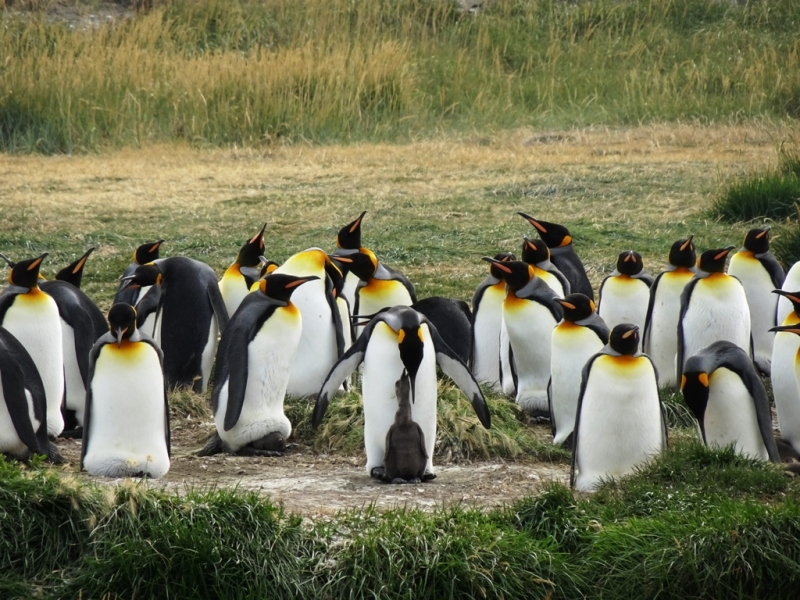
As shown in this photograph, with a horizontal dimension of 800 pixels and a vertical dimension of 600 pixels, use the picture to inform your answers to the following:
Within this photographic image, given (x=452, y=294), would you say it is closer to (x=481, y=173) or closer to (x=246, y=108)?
(x=481, y=173)

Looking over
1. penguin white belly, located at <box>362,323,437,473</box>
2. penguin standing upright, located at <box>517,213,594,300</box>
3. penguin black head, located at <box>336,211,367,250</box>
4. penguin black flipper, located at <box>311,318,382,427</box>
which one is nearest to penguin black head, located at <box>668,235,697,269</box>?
penguin standing upright, located at <box>517,213,594,300</box>

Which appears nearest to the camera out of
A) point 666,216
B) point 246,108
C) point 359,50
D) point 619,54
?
point 666,216

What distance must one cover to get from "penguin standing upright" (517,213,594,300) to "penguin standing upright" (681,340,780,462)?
215 centimetres

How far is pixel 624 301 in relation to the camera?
6852 mm

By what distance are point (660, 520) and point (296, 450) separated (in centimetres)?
204

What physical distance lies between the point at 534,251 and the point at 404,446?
2.19 meters

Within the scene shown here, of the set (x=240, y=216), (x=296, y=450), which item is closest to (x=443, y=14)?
(x=240, y=216)

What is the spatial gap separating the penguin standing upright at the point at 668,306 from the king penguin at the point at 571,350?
1169 mm

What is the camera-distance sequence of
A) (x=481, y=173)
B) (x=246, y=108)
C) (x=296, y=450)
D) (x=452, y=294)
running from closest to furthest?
1. (x=296, y=450)
2. (x=452, y=294)
3. (x=481, y=173)
4. (x=246, y=108)

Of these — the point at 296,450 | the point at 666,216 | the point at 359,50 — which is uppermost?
the point at 359,50

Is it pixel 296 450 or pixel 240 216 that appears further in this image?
pixel 240 216

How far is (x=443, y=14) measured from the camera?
64.0 feet

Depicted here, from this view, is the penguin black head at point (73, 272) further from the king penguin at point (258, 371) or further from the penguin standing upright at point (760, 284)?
the penguin standing upright at point (760, 284)

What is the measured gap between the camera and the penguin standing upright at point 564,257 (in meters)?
7.20
